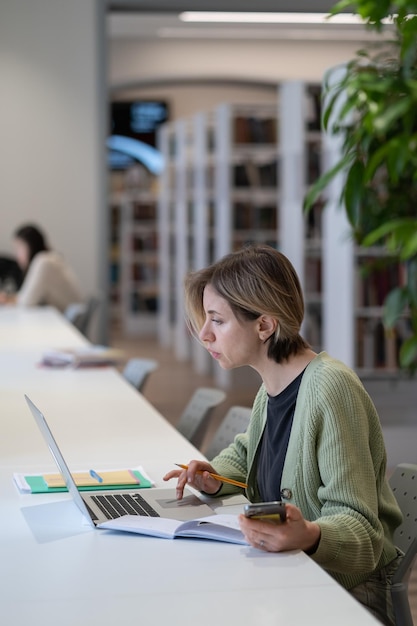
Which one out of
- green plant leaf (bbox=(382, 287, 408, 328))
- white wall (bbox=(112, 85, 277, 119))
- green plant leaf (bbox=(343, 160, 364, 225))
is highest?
white wall (bbox=(112, 85, 277, 119))

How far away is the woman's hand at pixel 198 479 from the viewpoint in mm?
2439

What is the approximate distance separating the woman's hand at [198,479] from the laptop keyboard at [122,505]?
87 mm

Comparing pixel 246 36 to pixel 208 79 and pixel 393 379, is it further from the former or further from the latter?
pixel 393 379

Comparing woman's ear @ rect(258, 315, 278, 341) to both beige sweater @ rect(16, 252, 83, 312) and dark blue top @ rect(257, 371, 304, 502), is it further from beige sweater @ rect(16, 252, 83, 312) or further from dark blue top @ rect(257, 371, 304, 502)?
beige sweater @ rect(16, 252, 83, 312)

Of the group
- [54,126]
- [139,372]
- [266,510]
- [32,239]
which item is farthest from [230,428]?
[54,126]

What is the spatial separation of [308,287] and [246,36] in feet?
19.2

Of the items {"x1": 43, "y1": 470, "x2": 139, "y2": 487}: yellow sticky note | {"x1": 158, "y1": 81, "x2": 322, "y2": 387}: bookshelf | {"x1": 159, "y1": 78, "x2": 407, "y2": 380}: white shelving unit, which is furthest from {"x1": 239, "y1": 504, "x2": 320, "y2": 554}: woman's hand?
{"x1": 158, "y1": 81, "x2": 322, "y2": 387}: bookshelf

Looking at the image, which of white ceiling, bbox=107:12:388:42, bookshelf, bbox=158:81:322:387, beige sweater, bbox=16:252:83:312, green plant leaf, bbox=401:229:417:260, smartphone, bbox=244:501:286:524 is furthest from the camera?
white ceiling, bbox=107:12:388:42

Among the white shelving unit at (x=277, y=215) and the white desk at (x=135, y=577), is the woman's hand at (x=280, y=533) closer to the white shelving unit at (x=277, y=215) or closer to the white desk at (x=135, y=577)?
the white desk at (x=135, y=577)

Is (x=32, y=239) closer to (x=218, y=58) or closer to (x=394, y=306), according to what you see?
(x=394, y=306)

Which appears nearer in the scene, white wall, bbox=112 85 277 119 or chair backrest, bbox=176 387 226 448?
chair backrest, bbox=176 387 226 448

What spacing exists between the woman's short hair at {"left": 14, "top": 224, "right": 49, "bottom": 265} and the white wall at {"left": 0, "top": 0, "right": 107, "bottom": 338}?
0.71 meters

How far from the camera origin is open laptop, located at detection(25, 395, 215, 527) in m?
2.23

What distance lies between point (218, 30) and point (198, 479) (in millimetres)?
11665
